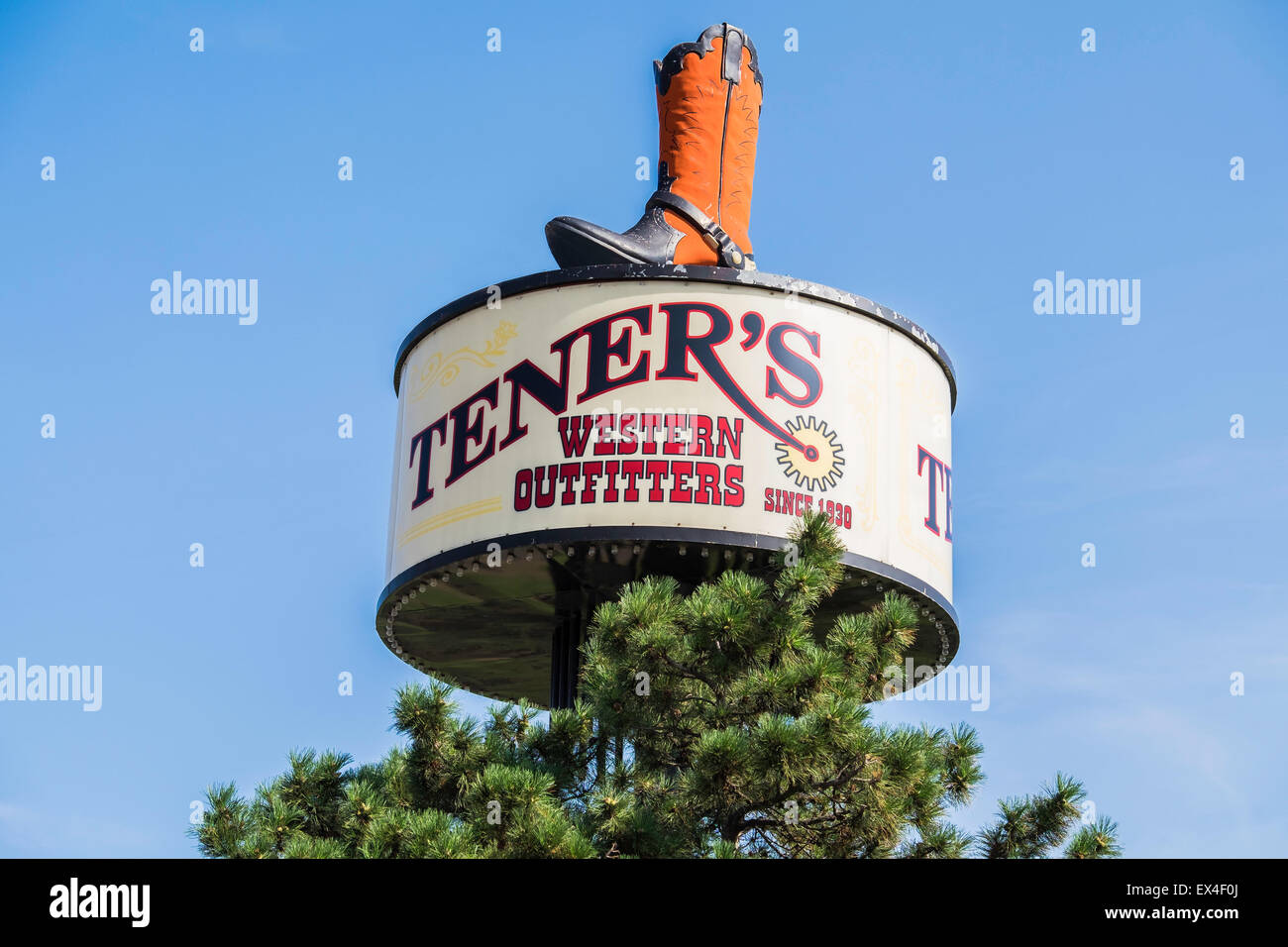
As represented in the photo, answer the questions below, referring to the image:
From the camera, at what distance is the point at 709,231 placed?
22250mm

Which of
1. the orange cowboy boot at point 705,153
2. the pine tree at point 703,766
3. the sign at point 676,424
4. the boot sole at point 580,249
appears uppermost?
the orange cowboy boot at point 705,153

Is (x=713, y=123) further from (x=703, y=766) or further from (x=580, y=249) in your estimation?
(x=703, y=766)

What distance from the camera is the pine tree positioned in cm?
1408

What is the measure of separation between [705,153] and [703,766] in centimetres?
1133

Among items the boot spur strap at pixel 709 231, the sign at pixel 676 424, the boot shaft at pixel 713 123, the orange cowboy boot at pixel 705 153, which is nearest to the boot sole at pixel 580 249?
the orange cowboy boot at pixel 705 153

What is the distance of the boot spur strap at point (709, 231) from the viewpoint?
72.5 ft

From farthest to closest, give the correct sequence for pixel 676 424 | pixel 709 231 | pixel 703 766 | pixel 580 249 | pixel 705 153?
pixel 705 153 < pixel 709 231 < pixel 580 249 < pixel 676 424 < pixel 703 766

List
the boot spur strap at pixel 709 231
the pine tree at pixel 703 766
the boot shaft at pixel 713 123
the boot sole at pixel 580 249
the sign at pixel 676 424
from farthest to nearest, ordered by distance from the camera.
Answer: the boot shaft at pixel 713 123, the boot spur strap at pixel 709 231, the boot sole at pixel 580 249, the sign at pixel 676 424, the pine tree at pixel 703 766

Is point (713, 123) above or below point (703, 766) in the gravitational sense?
above

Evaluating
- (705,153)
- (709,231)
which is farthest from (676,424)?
(705,153)

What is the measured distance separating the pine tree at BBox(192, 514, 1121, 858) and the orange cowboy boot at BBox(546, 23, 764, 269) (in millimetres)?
7315

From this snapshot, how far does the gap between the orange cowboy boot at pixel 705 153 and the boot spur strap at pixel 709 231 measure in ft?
0.04

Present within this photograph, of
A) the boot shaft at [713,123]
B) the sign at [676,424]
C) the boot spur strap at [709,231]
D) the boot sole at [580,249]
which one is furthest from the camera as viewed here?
the boot shaft at [713,123]

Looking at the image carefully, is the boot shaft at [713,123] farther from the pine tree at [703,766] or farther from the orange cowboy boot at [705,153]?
the pine tree at [703,766]
